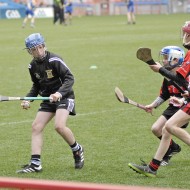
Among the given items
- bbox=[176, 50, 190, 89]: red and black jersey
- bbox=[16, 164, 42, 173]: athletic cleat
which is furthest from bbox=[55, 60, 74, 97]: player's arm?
bbox=[176, 50, 190, 89]: red and black jersey

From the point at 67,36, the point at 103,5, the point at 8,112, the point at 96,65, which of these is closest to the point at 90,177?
the point at 8,112

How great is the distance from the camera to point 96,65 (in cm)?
2023

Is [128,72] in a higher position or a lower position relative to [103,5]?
higher

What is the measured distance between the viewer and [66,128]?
7.98m

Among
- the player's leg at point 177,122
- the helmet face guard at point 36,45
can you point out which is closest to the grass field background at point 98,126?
the player's leg at point 177,122

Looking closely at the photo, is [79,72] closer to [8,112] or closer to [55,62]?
[8,112]

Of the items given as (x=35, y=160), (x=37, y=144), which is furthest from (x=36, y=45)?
(x=35, y=160)

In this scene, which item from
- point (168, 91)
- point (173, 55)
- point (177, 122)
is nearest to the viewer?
point (177, 122)

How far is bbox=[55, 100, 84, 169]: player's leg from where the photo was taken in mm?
7914

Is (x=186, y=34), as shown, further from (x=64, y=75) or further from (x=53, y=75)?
(x=53, y=75)

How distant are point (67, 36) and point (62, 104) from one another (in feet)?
81.6

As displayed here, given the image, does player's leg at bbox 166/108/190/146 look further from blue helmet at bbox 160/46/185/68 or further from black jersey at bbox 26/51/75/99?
black jersey at bbox 26/51/75/99

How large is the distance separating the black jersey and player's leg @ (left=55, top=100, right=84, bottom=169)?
124 millimetres

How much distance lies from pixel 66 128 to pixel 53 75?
0.64 m
